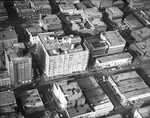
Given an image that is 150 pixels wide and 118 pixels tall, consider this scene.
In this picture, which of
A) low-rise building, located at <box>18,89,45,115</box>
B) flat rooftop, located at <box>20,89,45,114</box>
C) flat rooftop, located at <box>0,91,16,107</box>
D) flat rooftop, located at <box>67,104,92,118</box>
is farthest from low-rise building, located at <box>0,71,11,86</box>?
flat rooftop, located at <box>67,104,92,118</box>

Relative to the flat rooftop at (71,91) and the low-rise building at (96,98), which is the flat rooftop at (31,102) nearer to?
the flat rooftop at (71,91)

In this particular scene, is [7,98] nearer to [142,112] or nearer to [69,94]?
[69,94]

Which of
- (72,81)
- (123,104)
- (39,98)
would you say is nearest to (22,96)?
(39,98)

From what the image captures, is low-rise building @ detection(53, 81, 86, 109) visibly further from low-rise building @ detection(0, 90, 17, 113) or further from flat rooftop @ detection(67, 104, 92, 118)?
low-rise building @ detection(0, 90, 17, 113)

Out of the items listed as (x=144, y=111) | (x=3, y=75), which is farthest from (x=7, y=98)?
(x=144, y=111)

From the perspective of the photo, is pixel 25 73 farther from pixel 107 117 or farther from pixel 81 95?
pixel 107 117

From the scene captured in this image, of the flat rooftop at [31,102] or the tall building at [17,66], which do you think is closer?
the flat rooftop at [31,102]

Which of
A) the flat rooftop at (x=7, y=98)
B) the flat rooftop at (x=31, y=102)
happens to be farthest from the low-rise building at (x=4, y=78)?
the flat rooftop at (x=31, y=102)
